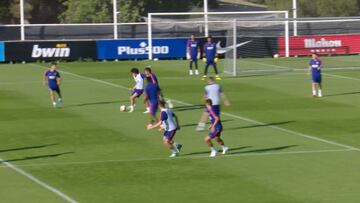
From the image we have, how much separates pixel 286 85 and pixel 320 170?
21939mm

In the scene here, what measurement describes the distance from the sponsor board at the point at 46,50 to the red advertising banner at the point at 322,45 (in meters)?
13.0

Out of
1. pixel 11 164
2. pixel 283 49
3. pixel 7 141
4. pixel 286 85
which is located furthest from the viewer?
pixel 283 49

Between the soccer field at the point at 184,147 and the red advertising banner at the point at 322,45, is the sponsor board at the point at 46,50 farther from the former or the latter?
the red advertising banner at the point at 322,45

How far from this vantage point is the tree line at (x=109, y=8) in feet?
259

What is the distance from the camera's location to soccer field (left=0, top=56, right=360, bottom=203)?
20.4 meters

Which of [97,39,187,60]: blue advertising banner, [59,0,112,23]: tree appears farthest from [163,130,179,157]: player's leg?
[59,0,112,23]: tree

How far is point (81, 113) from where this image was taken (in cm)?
3450

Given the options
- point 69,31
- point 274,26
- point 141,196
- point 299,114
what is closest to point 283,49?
point 274,26

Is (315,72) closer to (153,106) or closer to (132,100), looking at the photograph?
(132,100)

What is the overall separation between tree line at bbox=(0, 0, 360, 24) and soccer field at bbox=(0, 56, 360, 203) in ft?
108

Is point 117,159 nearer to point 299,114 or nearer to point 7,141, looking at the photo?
point 7,141

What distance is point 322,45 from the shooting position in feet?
205

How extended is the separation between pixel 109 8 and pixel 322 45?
23.2 meters

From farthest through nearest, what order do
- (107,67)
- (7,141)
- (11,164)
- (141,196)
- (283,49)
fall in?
(283,49) < (107,67) < (7,141) < (11,164) < (141,196)
